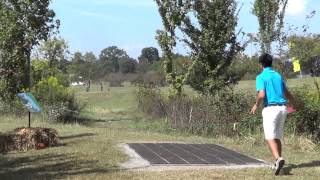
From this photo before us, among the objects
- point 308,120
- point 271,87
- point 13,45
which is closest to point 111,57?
point 13,45

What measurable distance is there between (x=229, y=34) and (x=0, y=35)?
32.6 feet

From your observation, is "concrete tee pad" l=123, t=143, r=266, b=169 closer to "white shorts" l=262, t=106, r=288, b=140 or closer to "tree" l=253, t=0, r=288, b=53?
"white shorts" l=262, t=106, r=288, b=140

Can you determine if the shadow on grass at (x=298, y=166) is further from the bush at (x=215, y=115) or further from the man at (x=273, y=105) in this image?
the bush at (x=215, y=115)

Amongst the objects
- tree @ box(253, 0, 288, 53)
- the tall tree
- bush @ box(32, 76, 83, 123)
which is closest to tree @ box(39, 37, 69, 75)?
the tall tree

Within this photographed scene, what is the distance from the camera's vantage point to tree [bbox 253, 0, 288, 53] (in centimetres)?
2300

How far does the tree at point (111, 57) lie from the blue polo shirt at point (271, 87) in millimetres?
86635

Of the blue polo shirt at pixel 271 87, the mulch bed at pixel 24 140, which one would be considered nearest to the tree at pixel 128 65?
the mulch bed at pixel 24 140

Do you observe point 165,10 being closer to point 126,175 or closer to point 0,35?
point 0,35

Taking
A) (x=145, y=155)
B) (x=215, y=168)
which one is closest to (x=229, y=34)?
(x=145, y=155)

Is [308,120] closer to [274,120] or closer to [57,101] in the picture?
[274,120]

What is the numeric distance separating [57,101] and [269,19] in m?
9.65

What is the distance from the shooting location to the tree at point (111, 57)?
9998 cm

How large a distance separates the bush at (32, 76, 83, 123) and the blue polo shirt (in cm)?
1562

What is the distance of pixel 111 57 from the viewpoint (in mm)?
109250
